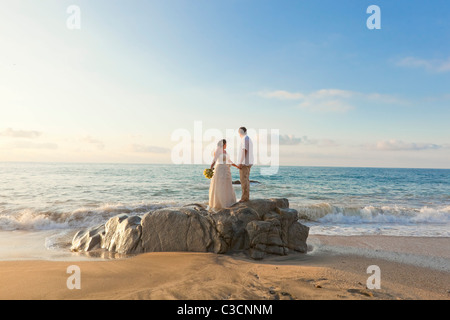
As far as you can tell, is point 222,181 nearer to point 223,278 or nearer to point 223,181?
point 223,181

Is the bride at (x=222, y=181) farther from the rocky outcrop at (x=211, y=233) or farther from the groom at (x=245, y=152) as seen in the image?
the rocky outcrop at (x=211, y=233)

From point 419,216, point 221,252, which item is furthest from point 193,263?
point 419,216

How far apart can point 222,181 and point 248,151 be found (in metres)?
1.24

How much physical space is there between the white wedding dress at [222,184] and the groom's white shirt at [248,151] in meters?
0.52

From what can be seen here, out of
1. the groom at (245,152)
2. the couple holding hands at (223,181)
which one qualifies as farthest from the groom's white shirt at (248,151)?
the couple holding hands at (223,181)

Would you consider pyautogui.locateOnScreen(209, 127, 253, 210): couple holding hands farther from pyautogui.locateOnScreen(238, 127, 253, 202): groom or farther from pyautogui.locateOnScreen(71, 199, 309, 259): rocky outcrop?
pyautogui.locateOnScreen(71, 199, 309, 259): rocky outcrop

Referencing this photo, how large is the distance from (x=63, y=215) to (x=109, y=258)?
8624 mm

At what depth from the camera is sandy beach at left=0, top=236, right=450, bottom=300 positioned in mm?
4516

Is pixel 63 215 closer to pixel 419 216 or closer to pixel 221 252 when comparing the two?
pixel 221 252

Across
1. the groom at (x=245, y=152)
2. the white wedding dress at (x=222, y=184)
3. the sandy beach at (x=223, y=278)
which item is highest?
the groom at (x=245, y=152)

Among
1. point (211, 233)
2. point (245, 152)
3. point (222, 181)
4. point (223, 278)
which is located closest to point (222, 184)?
point (222, 181)

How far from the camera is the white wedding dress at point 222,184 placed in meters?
8.48

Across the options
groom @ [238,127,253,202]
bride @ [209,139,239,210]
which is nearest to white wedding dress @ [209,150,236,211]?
bride @ [209,139,239,210]
